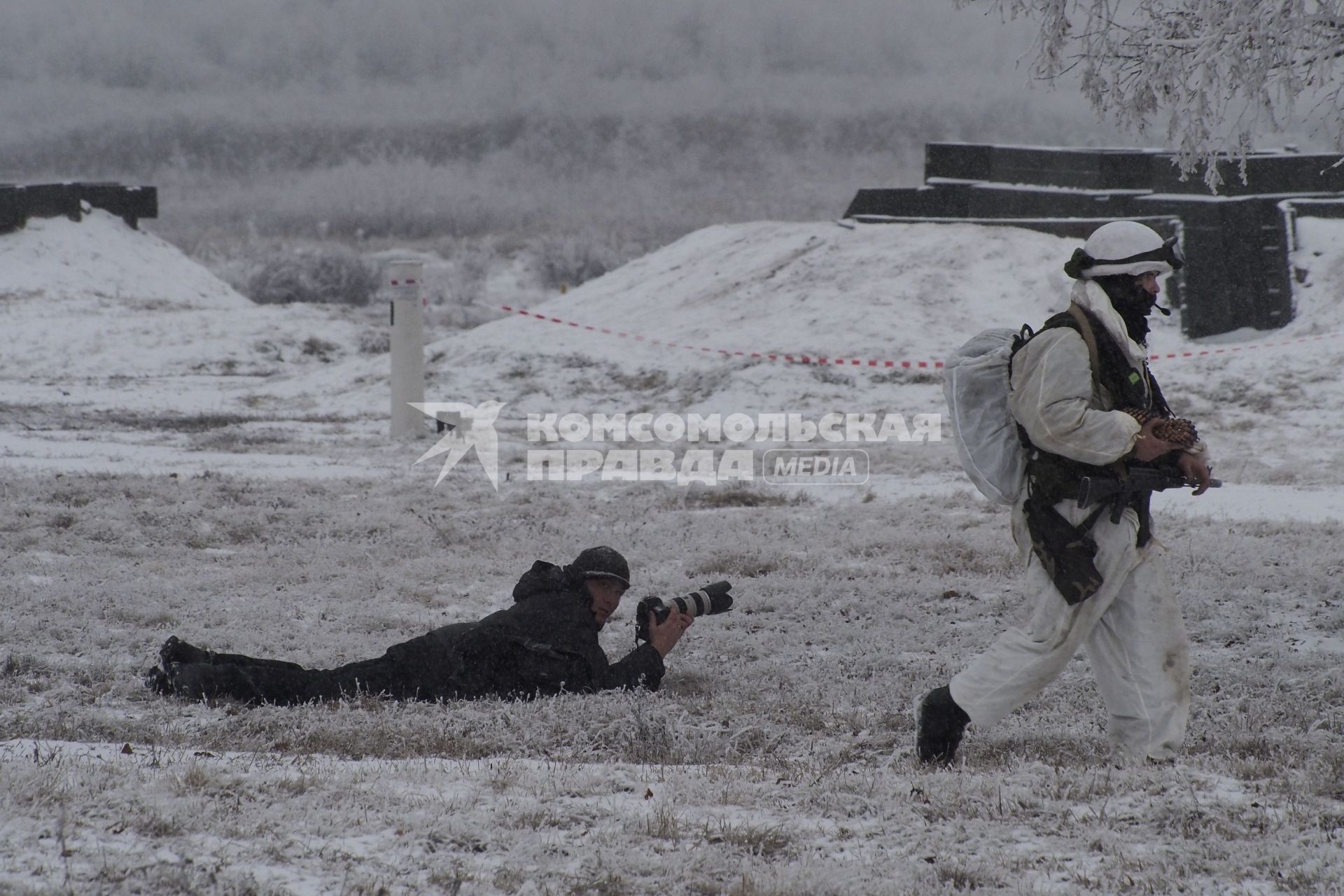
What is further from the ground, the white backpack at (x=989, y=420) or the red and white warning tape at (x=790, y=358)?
the red and white warning tape at (x=790, y=358)

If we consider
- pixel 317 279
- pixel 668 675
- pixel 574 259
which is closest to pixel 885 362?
pixel 668 675

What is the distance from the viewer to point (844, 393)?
17.8m

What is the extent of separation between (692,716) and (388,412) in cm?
1464

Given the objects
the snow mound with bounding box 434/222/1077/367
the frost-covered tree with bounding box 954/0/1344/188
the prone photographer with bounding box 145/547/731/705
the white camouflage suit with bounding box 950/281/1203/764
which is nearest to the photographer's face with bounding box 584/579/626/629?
the prone photographer with bounding box 145/547/731/705

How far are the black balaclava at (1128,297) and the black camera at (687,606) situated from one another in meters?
2.25

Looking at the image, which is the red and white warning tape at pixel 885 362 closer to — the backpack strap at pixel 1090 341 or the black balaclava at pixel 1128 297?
the black balaclava at pixel 1128 297

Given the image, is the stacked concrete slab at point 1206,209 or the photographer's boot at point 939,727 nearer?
the photographer's boot at point 939,727

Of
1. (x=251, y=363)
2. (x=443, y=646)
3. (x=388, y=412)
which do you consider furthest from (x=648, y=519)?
(x=251, y=363)

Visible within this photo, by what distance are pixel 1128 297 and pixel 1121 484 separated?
0.65m

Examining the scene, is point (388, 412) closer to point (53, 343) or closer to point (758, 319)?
point (758, 319)

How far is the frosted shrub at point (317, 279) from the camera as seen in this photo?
4262 cm

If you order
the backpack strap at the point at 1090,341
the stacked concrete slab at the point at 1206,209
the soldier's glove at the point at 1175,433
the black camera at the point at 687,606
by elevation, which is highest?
the stacked concrete slab at the point at 1206,209

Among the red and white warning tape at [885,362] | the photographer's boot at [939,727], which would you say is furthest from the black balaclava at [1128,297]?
the red and white warning tape at [885,362]

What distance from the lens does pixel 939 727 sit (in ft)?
13.5
